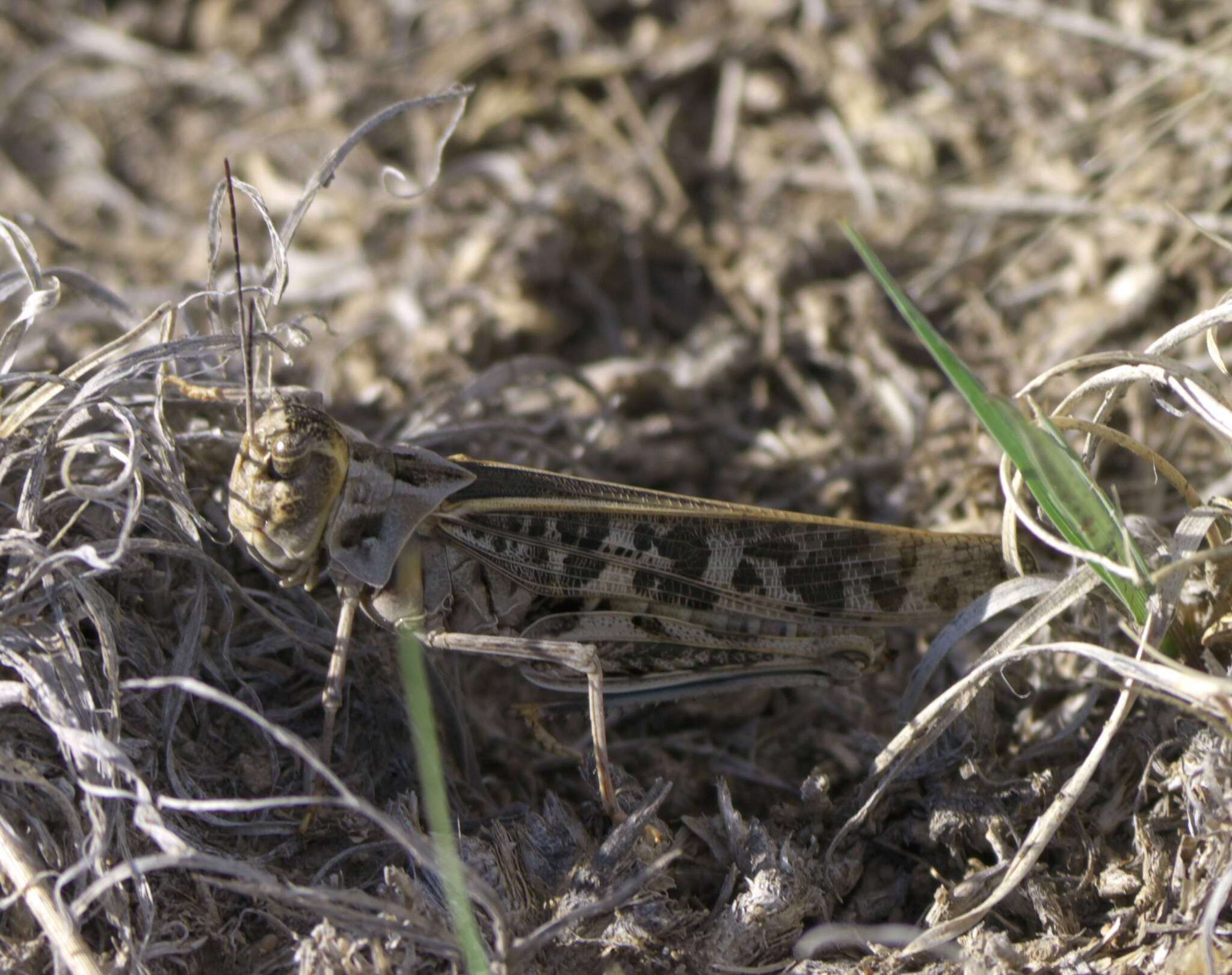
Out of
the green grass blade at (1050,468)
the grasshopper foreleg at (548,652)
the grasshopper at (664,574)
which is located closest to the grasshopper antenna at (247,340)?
the grasshopper at (664,574)

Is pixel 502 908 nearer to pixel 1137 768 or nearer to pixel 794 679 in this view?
pixel 794 679

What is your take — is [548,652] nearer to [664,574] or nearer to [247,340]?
[664,574]

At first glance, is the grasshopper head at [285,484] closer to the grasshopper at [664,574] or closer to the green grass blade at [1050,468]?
the grasshopper at [664,574]

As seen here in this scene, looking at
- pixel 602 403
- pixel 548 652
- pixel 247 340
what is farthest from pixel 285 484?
pixel 602 403

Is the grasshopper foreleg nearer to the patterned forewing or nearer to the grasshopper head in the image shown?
the patterned forewing

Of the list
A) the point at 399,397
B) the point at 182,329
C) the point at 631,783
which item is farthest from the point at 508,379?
the point at 631,783

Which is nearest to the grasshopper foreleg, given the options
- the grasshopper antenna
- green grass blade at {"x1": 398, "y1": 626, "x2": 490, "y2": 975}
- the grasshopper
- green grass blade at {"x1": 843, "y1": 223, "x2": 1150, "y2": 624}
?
the grasshopper
